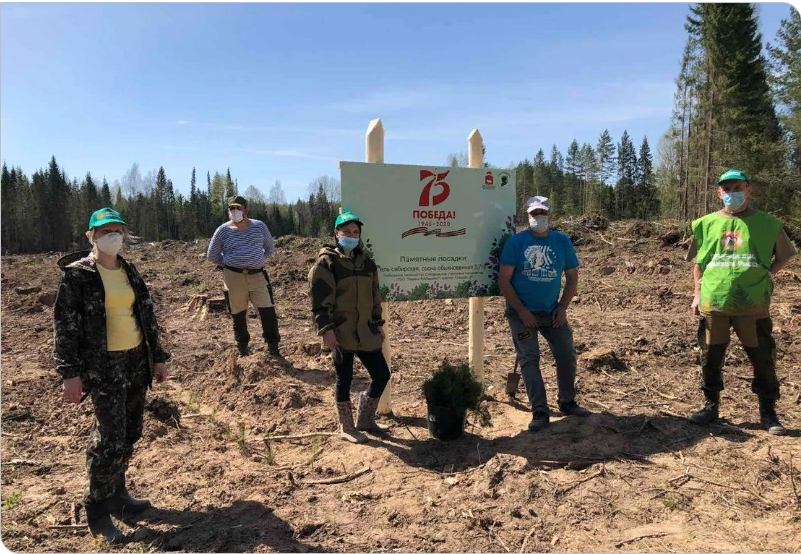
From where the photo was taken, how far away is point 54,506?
376 cm

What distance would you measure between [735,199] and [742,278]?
0.65 meters

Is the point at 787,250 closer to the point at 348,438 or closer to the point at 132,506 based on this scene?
the point at 348,438

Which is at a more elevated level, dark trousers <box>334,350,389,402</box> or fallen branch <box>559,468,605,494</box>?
dark trousers <box>334,350,389,402</box>

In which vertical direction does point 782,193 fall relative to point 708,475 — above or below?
above

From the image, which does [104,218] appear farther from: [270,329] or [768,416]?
[768,416]

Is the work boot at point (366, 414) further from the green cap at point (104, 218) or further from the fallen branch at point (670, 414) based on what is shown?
the fallen branch at point (670, 414)

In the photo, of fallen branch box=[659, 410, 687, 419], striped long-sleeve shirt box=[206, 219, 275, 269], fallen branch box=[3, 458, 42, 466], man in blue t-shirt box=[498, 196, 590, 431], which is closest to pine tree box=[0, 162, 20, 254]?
striped long-sleeve shirt box=[206, 219, 275, 269]

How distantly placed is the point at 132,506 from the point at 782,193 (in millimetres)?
31262

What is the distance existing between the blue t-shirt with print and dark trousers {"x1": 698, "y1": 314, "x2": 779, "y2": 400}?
1310 millimetres

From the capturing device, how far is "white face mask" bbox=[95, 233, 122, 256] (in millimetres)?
3367

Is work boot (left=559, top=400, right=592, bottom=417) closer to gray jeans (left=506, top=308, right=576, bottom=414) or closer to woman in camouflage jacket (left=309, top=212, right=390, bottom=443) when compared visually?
gray jeans (left=506, top=308, right=576, bottom=414)

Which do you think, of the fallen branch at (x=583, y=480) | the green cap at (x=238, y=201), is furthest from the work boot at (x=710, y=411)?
the green cap at (x=238, y=201)

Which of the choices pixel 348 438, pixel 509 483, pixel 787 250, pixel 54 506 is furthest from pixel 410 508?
pixel 787 250

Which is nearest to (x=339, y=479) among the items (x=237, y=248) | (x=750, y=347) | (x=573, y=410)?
(x=573, y=410)
